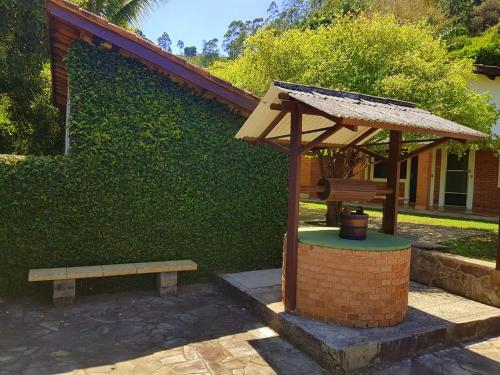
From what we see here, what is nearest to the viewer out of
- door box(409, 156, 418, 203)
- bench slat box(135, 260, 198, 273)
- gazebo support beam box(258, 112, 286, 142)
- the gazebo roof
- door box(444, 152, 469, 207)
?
the gazebo roof

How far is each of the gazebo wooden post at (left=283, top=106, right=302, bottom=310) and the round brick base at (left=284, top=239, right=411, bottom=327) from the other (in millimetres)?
242

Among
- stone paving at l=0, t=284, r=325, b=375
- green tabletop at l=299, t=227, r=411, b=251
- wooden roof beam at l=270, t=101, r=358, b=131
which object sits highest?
wooden roof beam at l=270, t=101, r=358, b=131

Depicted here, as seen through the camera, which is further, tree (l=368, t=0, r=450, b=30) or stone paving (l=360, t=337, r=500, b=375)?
tree (l=368, t=0, r=450, b=30)

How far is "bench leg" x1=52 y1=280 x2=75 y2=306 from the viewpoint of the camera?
215 inches

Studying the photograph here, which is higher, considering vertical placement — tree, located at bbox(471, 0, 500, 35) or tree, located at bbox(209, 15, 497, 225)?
tree, located at bbox(471, 0, 500, 35)

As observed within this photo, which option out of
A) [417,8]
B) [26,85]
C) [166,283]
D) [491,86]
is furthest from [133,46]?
[417,8]

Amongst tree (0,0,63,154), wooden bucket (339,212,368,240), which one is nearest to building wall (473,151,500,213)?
wooden bucket (339,212,368,240)

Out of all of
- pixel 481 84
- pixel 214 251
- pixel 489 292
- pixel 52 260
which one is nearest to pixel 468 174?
pixel 481 84

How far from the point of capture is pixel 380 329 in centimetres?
446

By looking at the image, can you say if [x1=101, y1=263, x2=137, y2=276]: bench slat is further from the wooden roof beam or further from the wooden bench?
the wooden roof beam

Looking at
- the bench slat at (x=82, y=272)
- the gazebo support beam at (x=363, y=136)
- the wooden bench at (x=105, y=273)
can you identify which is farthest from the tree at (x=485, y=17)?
the bench slat at (x=82, y=272)

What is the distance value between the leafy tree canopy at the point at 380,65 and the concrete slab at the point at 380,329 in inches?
171

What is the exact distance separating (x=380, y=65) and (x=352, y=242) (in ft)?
18.9

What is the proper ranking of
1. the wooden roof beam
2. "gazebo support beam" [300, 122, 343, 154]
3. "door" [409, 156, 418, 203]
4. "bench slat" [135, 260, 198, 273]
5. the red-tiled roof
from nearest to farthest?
"gazebo support beam" [300, 122, 343, 154], the wooden roof beam, the red-tiled roof, "bench slat" [135, 260, 198, 273], "door" [409, 156, 418, 203]
